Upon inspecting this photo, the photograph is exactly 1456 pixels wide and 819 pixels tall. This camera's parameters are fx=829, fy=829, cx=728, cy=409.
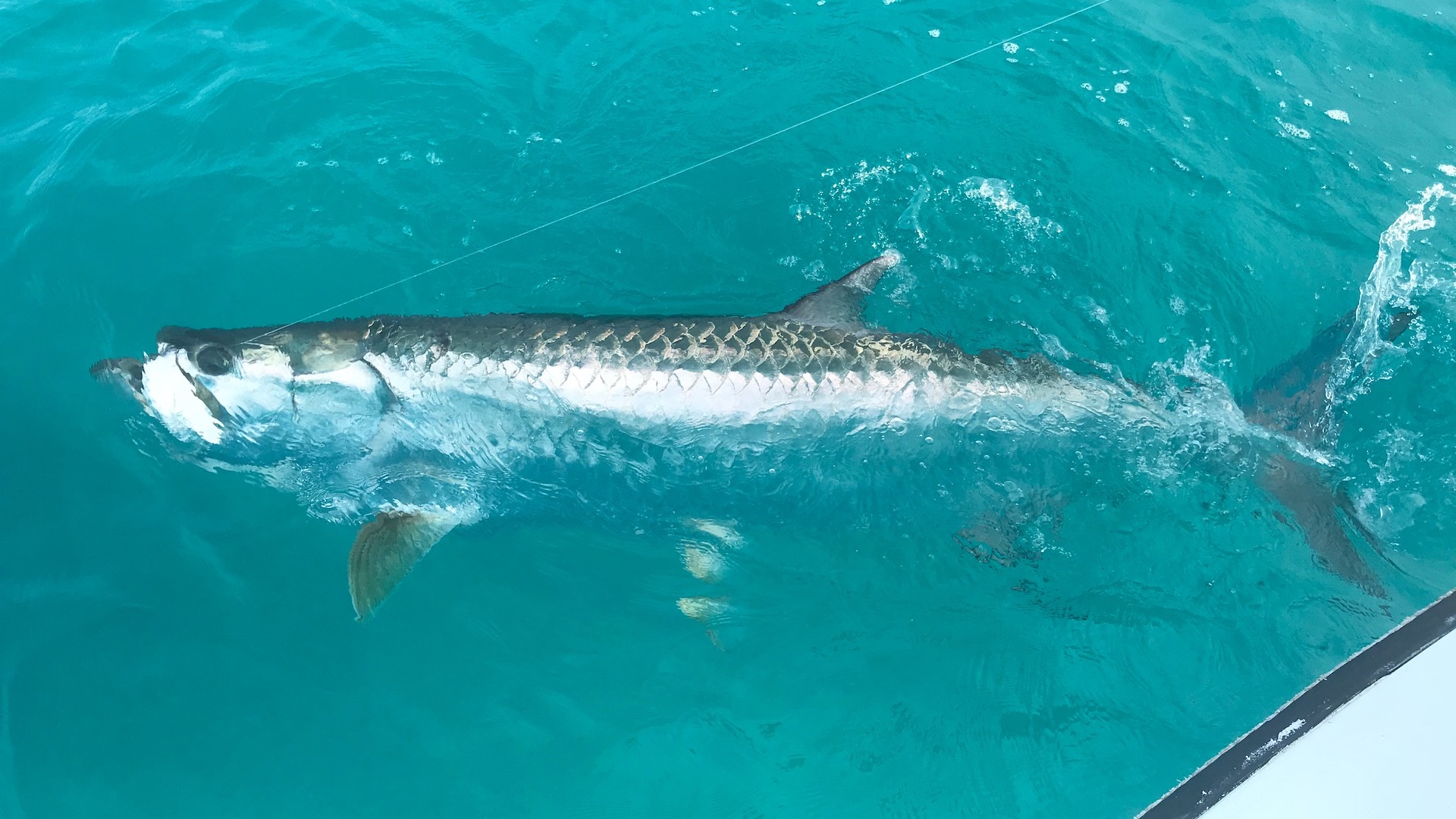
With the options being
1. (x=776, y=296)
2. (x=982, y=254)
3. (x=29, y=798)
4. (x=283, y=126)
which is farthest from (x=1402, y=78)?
(x=29, y=798)

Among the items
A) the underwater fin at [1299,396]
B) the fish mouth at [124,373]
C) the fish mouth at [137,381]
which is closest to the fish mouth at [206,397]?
the fish mouth at [137,381]

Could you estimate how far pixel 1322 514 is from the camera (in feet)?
16.2

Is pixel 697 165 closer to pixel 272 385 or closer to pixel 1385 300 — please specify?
pixel 272 385

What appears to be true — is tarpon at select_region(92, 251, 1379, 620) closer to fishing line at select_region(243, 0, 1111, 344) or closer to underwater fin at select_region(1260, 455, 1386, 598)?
underwater fin at select_region(1260, 455, 1386, 598)

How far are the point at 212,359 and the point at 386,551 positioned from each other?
56.5 inches

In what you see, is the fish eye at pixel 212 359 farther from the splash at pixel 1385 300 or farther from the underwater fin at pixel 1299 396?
the splash at pixel 1385 300

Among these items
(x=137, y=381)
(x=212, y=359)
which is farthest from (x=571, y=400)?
(x=137, y=381)

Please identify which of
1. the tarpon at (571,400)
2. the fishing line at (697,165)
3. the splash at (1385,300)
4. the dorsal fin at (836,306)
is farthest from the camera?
the fishing line at (697,165)

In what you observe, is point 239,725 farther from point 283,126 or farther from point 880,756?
point 283,126

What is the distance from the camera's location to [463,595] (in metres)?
5.10

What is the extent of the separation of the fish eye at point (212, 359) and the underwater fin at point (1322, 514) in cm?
607

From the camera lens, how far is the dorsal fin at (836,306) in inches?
188

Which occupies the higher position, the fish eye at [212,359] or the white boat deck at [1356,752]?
the fish eye at [212,359]

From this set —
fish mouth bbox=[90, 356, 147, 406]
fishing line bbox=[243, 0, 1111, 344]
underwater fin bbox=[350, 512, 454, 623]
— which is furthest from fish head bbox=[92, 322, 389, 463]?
fishing line bbox=[243, 0, 1111, 344]
